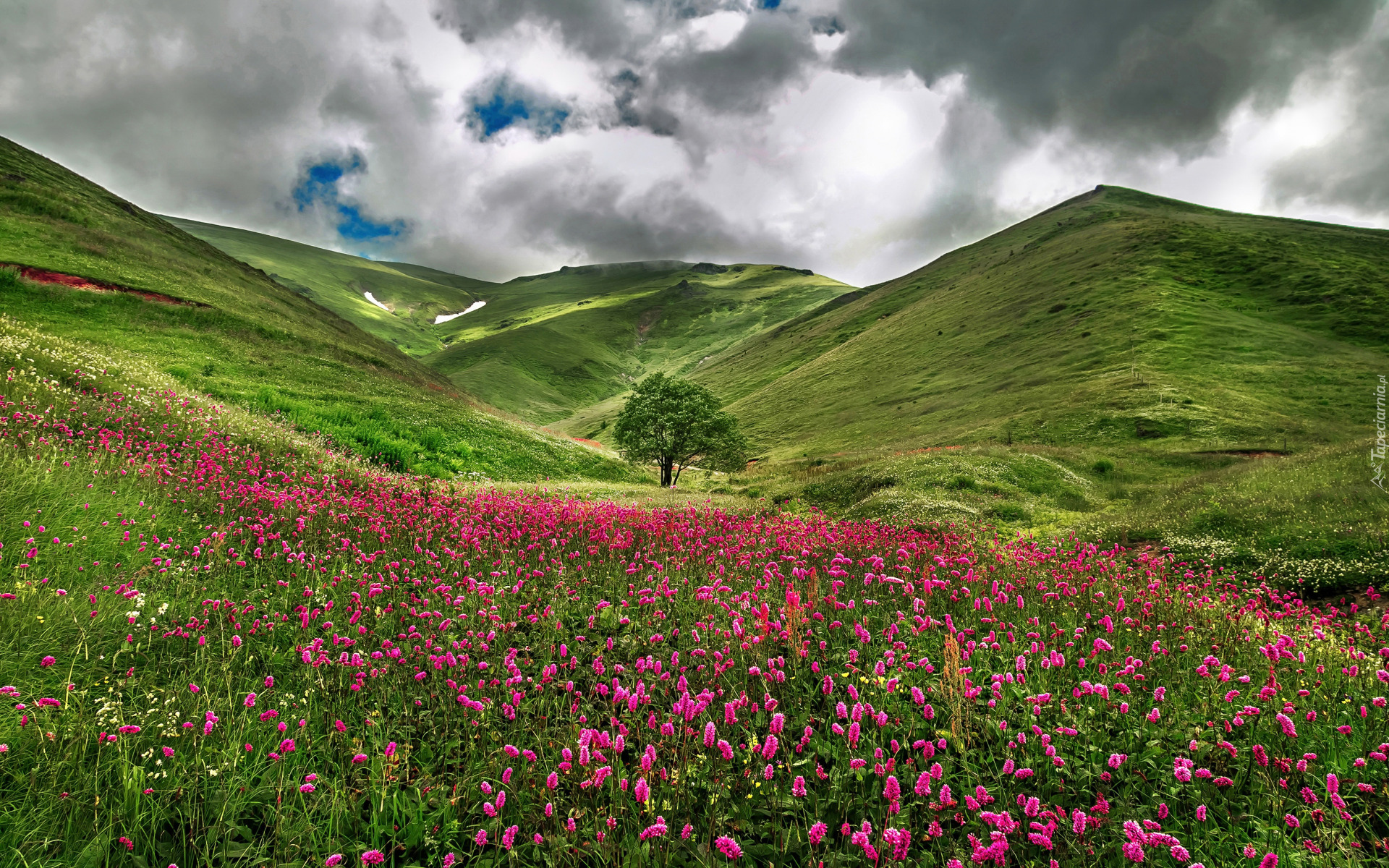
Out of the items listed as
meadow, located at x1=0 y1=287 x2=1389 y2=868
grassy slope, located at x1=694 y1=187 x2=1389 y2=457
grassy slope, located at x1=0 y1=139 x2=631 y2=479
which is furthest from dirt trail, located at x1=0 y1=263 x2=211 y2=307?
grassy slope, located at x1=694 y1=187 x2=1389 y2=457

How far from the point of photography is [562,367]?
187500mm

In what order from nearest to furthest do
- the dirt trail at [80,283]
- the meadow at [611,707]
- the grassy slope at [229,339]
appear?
the meadow at [611,707] < the grassy slope at [229,339] < the dirt trail at [80,283]

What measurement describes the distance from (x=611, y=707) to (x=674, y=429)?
127ft

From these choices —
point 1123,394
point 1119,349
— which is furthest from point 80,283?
point 1119,349

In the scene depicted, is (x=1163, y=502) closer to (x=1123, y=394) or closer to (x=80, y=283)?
(x=1123, y=394)

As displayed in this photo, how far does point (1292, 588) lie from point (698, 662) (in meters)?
11.9

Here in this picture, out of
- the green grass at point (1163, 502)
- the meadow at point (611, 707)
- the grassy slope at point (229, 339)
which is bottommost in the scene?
the meadow at point (611, 707)

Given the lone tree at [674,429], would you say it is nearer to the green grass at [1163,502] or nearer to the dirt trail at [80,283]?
the green grass at [1163,502]

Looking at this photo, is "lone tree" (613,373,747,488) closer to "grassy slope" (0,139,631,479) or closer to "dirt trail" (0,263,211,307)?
"grassy slope" (0,139,631,479)

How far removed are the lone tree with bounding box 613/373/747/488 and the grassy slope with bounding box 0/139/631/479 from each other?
4921 millimetres

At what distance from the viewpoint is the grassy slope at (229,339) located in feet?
75.7

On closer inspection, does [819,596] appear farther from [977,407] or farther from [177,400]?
[977,407]

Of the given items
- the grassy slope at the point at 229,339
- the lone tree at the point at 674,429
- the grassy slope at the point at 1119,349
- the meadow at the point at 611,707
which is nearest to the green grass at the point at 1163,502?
the meadow at the point at 611,707

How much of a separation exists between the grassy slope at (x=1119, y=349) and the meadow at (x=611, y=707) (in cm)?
4378
